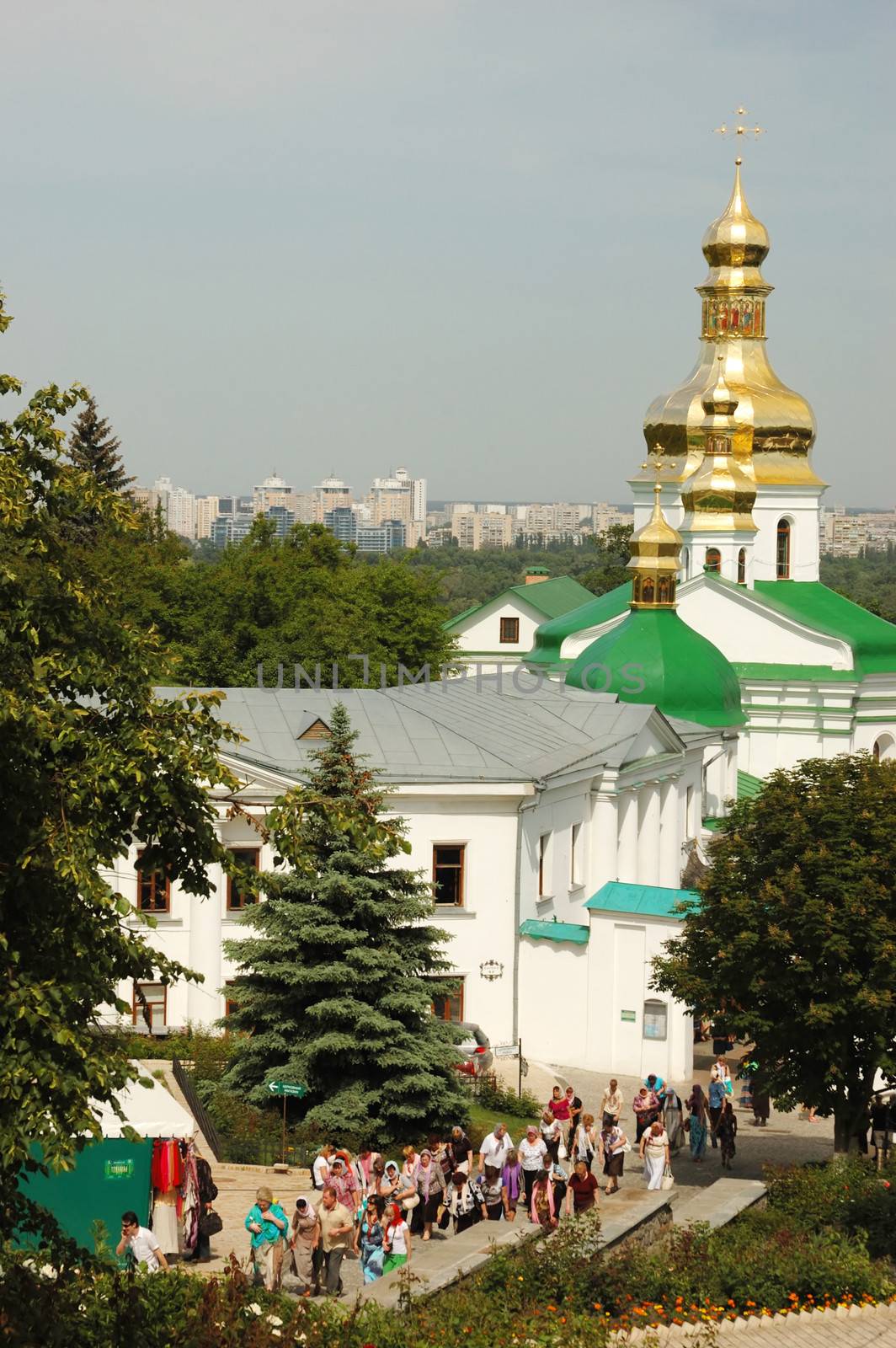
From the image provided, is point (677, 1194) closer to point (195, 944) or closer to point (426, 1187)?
point (426, 1187)

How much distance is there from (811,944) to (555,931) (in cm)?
1012

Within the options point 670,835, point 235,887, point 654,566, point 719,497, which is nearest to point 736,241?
point 719,497

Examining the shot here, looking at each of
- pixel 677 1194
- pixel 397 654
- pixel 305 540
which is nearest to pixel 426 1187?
pixel 677 1194

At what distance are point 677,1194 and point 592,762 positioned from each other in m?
14.4

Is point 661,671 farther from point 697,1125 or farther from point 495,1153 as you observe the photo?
point 495,1153

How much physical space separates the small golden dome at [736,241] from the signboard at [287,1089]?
45.8 m

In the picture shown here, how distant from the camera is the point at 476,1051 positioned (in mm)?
29672

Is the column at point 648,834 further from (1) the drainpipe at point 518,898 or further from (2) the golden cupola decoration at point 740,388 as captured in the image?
(2) the golden cupola decoration at point 740,388

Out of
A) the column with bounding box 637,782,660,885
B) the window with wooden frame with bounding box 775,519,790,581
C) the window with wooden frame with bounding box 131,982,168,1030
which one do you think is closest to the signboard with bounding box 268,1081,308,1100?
the window with wooden frame with bounding box 131,982,168,1030

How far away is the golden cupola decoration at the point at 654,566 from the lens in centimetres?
4678

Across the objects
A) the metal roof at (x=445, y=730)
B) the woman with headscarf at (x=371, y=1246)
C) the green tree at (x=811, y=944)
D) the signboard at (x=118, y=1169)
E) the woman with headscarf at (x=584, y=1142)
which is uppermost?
the metal roof at (x=445, y=730)

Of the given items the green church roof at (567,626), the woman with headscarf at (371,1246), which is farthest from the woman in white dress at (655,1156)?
the green church roof at (567,626)

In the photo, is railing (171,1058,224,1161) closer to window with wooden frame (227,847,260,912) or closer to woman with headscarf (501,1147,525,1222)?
woman with headscarf (501,1147,525,1222)

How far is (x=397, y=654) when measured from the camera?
198ft
